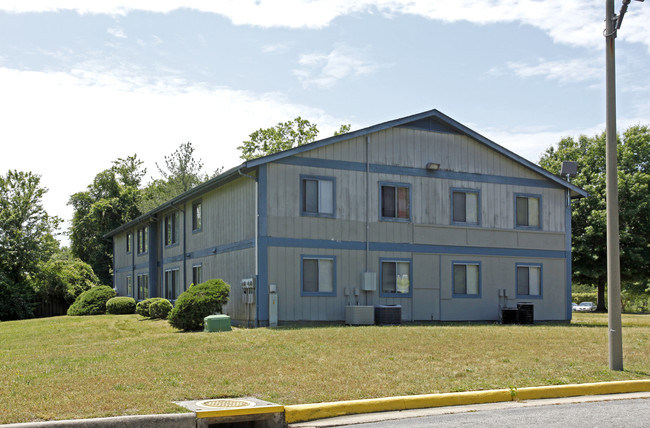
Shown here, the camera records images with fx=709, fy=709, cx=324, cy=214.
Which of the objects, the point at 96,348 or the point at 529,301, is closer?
the point at 96,348

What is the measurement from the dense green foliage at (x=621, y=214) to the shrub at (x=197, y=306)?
94.8ft

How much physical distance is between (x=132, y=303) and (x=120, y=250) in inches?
516

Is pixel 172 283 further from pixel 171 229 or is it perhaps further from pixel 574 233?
pixel 574 233

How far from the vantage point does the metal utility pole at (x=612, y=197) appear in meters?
12.7

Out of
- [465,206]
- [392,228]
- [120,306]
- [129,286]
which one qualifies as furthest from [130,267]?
[465,206]

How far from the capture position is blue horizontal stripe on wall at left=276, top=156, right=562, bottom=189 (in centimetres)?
→ 2323

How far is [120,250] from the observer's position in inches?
1921

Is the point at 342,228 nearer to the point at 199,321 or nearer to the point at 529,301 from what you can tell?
the point at 199,321

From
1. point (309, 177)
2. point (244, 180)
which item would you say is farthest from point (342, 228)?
point (244, 180)

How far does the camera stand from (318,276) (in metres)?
23.2

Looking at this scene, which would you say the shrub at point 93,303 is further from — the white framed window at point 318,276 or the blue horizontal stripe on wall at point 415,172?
the blue horizontal stripe on wall at point 415,172

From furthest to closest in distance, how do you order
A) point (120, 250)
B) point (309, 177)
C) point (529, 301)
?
point (120, 250) < point (529, 301) < point (309, 177)

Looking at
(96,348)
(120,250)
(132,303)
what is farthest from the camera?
(120,250)

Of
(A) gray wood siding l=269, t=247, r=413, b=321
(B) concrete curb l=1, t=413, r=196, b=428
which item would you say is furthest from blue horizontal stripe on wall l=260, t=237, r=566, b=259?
(B) concrete curb l=1, t=413, r=196, b=428
